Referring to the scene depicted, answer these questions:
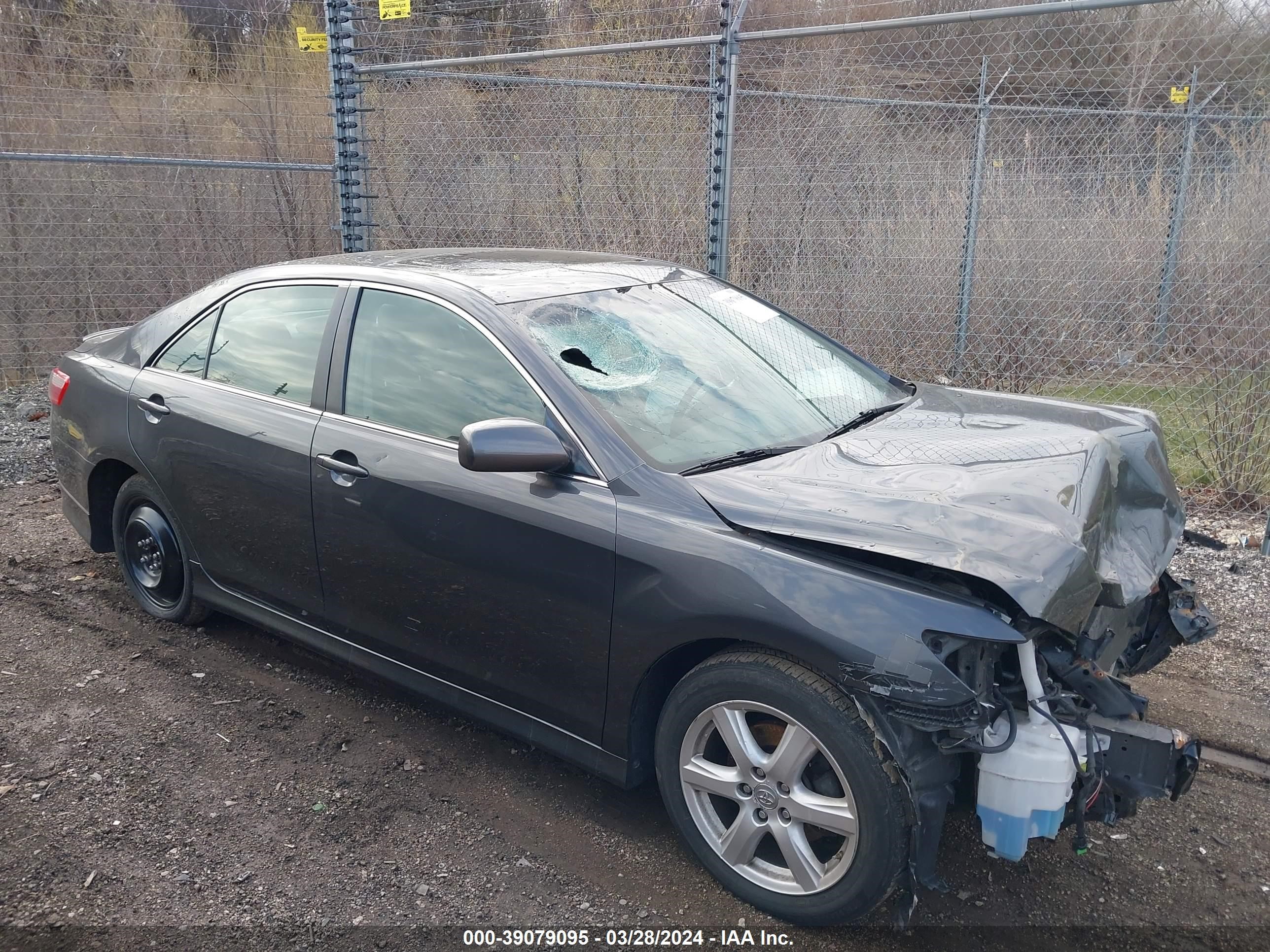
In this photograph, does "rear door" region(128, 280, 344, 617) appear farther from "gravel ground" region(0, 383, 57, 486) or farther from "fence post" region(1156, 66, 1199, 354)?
"fence post" region(1156, 66, 1199, 354)

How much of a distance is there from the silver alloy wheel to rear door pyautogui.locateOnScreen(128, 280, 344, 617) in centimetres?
165

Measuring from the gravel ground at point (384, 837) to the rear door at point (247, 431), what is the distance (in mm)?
525

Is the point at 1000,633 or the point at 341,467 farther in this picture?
the point at 341,467

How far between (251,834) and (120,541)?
6.84 ft

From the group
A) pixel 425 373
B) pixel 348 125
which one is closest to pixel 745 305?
pixel 425 373

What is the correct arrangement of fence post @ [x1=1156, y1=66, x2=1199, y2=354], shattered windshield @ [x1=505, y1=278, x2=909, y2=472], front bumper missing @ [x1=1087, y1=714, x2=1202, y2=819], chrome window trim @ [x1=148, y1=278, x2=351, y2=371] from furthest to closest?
1. fence post @ [x1=1156, y1=66, x2=1199, y2=354]
2. chrome window trim @ [x1=148, y1=278, x2=351, y2=371]
3. shattered windshield @ [x1=505, y1=278, x2=909, y2=472]
4. front bumper missing @ [x1=1087, y1=714, x2=1202, y2=819]

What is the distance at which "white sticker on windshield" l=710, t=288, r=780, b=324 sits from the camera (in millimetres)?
3871

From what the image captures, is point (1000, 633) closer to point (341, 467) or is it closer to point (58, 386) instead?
point (341, 467)

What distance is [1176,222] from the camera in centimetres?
697

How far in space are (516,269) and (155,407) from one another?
1688 mm

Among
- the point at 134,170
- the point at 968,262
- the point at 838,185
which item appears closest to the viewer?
the point at 838,185

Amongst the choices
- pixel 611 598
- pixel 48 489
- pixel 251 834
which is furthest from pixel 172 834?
pixel 48 489

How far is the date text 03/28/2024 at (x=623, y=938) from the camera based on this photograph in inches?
102

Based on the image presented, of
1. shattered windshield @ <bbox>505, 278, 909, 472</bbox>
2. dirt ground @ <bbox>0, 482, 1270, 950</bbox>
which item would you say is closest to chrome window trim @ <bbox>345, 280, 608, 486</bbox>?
shattered windshield @ <bbox>505, 278, 909, 472</bbox>
